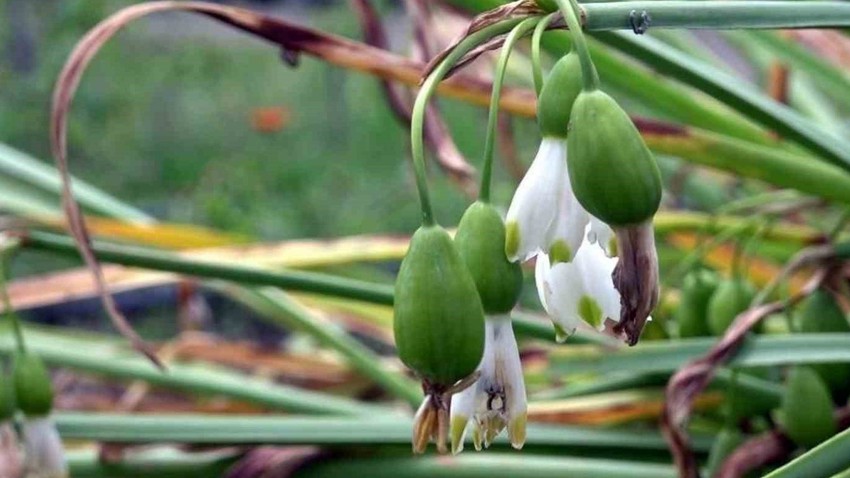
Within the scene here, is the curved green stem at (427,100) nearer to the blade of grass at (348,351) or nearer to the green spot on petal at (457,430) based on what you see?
the green spot on petal at (457,430)

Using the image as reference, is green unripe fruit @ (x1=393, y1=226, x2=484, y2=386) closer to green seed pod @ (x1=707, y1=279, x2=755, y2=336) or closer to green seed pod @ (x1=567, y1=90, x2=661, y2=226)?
green seed pod @ (x1=567, y1=90, x2=661, y2=226)

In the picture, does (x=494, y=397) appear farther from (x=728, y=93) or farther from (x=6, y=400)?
(x=6, y=400)

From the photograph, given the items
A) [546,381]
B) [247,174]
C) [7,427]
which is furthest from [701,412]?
[247,174]

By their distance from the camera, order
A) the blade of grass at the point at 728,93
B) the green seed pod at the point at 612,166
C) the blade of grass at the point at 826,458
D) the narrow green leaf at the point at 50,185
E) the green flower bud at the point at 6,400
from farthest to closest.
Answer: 1. the narrow green leaf at the point at 50,185
2. the green flower bud at the point at 6,400
3. the blade of grass at the point at 728,93
4. the blade of grass at the point at 826,458
5. the green seed pod at the point at 612,166

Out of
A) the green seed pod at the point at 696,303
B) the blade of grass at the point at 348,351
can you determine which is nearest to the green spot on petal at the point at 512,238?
the green seed pod at the point at 696,303

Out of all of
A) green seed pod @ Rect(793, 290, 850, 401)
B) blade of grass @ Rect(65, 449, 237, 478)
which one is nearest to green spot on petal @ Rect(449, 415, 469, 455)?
green seed pod @ Rect(793, 290, 850, 401)

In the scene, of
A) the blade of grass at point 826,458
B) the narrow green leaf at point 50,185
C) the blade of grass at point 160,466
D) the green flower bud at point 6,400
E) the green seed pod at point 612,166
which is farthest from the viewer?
the narrow green leaf at point 50,185

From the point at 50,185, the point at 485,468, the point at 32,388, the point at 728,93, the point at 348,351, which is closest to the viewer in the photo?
the point at 728,93

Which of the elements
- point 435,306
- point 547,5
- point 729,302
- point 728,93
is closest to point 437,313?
point 435,306
